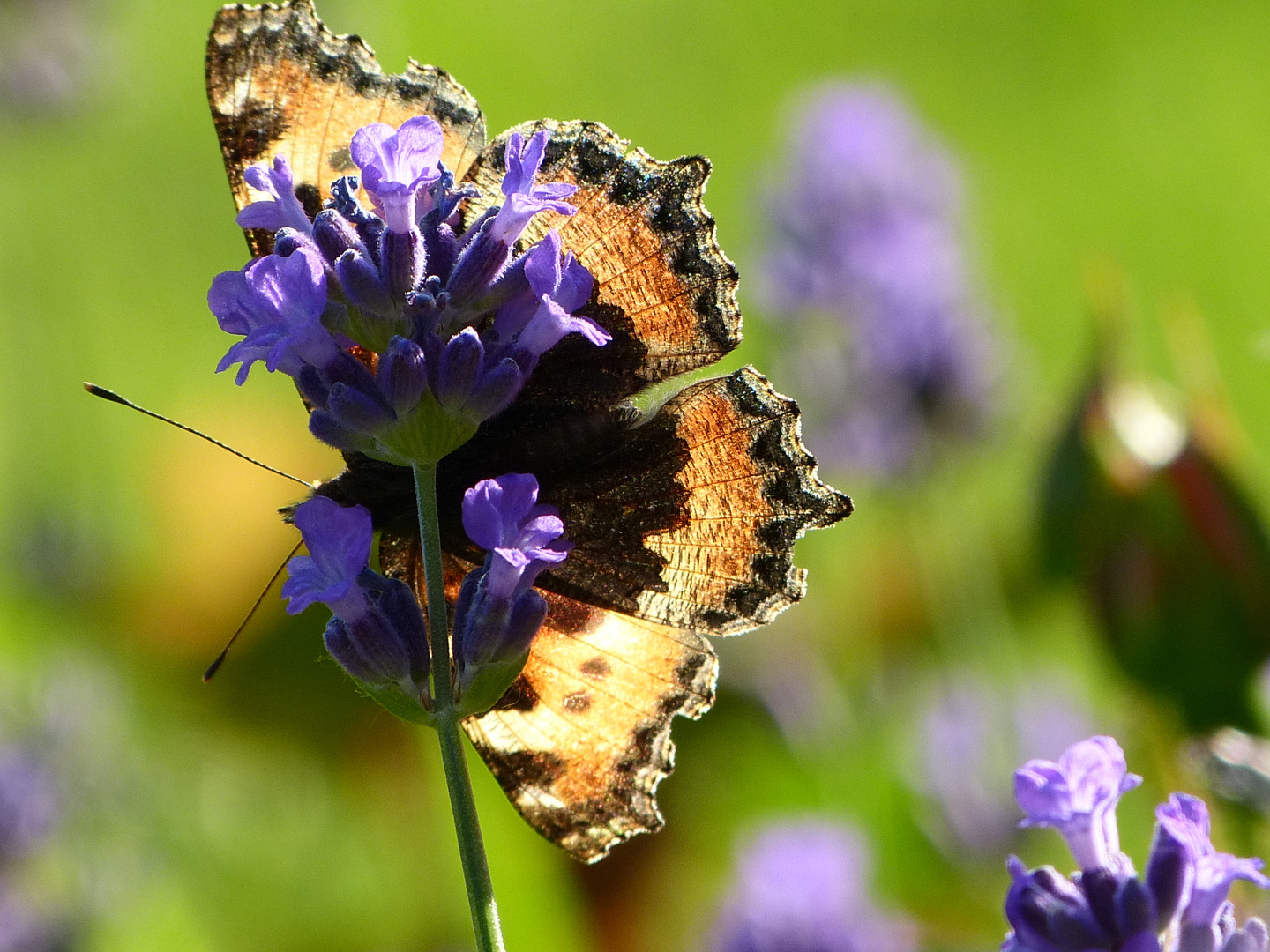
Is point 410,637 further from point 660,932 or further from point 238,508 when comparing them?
point 238,508

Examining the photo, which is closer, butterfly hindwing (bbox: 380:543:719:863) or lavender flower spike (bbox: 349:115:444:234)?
lavender flower spike (bbox: 349:115:444:234)

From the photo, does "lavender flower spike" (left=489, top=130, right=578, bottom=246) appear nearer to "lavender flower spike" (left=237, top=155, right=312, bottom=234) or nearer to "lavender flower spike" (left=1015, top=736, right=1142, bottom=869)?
"lavender flower spike" (left=237, top=155, right=312, bottom=234)

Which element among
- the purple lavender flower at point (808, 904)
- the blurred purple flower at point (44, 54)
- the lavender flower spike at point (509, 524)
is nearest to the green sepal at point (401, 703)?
the lavender flower spike at point (509, 524)

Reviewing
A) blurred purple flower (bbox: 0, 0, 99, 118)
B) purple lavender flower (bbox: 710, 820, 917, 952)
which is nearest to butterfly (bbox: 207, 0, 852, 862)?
purple lavender flower (bbox: 710, 820, 917, 952)

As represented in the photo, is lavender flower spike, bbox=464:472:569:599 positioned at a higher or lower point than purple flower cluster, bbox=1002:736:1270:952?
higher

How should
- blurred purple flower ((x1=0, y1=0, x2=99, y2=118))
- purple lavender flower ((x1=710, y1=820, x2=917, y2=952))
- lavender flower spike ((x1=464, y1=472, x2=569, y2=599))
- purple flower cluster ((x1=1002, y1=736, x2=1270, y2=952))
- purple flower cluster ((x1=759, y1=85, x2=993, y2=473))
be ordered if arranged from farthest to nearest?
blurred purple flower ((x1=0, y1=0, x2=99, y2=118)), purple flower cluster ((x1=759, y1=85, x2=993, y2=473)), purple lavender flower ((x1=710, y1=820, x2=917, y2=952)), lavender flower spike ((x1=464, y1=472, x2=569, y2=599)), purple flower cluster ((x1=1002, y1=736, x2=1270, y2=952))

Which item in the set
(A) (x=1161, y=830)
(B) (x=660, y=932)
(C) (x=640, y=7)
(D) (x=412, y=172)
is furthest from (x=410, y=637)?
(C) (x=640, y=7)

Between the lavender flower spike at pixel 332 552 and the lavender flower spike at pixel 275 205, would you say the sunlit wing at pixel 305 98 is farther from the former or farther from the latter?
the lavender flower spike at pixel 332 552
